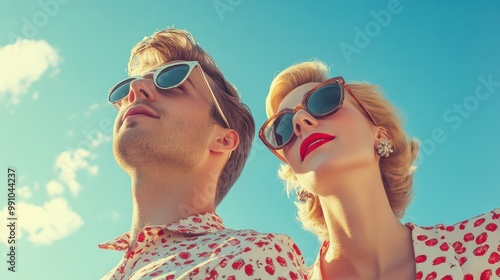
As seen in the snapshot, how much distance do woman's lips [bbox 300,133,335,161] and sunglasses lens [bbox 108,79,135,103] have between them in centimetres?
175

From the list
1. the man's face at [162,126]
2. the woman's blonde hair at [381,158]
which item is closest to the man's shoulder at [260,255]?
the man's face at [162,126]

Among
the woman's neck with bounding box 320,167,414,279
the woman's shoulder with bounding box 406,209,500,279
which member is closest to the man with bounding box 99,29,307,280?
the woman's neck with bounding box 320,167,414,279

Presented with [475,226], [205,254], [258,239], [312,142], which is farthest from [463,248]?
[205,254]

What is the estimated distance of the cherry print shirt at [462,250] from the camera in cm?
395

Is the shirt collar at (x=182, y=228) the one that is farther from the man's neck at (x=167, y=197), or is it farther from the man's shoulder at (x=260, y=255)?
the man's shoulder at (x=260, y=255)

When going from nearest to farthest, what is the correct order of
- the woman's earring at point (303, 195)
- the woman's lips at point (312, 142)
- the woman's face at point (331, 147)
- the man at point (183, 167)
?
the man at point (183, 167), the woman's face at point (331, 147), the woman's lips at point (312, 142), the woman's earring at point (303, 195)

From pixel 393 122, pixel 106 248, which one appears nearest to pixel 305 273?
pixel 106 248

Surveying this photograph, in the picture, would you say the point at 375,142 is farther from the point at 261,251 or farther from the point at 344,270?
the point at 261,251

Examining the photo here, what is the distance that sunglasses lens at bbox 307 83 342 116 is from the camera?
200 inches

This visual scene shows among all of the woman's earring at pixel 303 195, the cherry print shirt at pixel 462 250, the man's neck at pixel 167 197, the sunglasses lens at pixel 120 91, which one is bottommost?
the cherry print shirt at pixel 462 250

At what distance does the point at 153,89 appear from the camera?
4895mm

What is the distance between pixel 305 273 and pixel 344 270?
1245 millimetres

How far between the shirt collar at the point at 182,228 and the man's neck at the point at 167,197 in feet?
0.29

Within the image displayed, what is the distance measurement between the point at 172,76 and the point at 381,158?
7.12 ft
